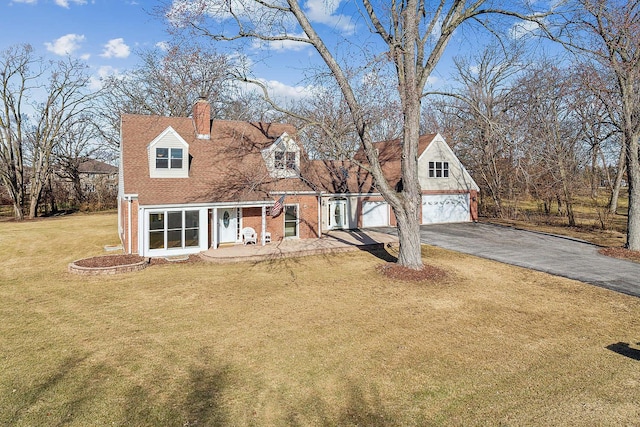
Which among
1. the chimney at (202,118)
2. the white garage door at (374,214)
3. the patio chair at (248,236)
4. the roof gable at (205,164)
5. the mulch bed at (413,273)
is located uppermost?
the chimney at (202,118)

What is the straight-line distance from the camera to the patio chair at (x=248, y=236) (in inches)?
664

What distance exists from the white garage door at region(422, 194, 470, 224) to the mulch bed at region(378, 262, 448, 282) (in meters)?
14.5

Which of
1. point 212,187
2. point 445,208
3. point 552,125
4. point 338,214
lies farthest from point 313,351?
point 552,125

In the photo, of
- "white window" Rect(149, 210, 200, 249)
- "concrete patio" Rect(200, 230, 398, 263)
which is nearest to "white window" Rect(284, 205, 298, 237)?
"concrete patio" Rect(200, 230, 398, 263)

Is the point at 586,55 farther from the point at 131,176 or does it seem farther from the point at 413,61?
the point at 131,176

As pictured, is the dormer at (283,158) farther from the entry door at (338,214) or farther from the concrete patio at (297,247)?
the entry door at (338,214)

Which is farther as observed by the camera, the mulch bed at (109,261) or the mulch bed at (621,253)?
the mulch bed at (621,253)

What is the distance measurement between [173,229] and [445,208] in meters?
20.0

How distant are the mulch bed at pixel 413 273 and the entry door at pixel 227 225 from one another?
7960 mm

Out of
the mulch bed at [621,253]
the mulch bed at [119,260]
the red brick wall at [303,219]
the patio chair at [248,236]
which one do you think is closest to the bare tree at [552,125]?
the mulch bed at [621,253]

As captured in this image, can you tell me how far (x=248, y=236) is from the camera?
16922mm

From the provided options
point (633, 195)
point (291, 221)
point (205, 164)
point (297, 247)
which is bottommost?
point (297, 247)

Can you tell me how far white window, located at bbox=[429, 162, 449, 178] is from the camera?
26484 millimetres

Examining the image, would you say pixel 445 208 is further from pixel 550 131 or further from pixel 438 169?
pixel 550 131
